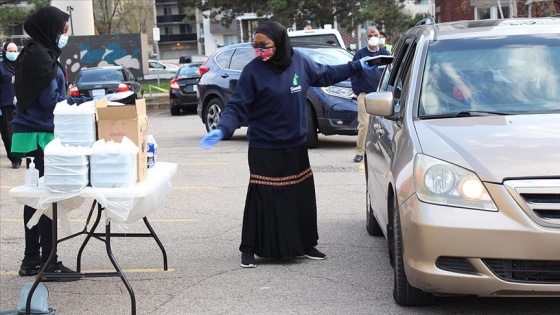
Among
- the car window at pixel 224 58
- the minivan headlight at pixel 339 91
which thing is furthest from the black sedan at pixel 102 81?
the minivan headlight at pixel 339 91

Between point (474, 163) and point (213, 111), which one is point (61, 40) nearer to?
point (474, 163)

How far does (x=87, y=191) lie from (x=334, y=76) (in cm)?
260

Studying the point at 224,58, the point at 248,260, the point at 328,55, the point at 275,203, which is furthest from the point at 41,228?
the point at 224,58

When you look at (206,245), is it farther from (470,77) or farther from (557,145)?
(557,145)

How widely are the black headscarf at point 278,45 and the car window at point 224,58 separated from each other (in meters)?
10.00

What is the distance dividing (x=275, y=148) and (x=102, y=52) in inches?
1442

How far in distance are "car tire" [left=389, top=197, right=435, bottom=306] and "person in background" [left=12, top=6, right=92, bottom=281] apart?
238 centimetres

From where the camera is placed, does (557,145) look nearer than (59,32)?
Yes

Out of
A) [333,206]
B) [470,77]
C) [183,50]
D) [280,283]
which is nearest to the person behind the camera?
[470,77]

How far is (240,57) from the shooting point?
16.9 m

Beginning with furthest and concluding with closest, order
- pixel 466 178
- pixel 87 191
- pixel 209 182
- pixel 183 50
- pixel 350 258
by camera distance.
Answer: pixel 183 50 → pixel 209 182 → pixel 350 258 → pixel 87 191 → pixel 466 178

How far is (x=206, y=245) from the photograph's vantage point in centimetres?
822

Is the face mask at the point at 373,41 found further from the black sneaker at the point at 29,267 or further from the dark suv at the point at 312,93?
the black sneaker at the point at 29,267

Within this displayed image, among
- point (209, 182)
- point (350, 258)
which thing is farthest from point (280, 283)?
point (209, 182)
